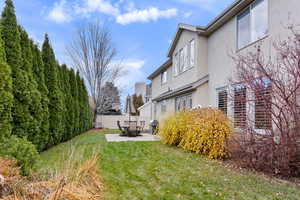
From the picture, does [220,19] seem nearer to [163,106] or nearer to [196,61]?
[196,61]

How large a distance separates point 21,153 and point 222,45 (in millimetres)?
9785

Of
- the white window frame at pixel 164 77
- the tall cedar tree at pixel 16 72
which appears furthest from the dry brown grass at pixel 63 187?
the white window frame at pixel 164 77

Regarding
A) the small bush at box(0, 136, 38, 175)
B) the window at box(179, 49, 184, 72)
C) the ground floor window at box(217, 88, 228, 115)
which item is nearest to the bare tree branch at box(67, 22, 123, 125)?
the window at box(179, 49, 184, 72)

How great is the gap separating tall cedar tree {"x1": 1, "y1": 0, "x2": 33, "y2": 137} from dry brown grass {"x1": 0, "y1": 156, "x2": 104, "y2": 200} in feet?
10.6

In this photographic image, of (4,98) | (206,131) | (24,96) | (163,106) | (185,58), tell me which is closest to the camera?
(4,98)

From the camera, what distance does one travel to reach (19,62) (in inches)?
271

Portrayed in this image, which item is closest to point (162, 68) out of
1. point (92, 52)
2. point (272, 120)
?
point (92, 52)

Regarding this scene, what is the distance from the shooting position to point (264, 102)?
5965 millimetres

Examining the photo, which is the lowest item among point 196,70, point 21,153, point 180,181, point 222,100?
point 180,181

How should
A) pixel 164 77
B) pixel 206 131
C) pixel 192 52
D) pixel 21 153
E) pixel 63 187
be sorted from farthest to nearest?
pixel 164 77 → pixel 192 52 → pixel 206 131 → pixel 21 153 → pixel 63 187

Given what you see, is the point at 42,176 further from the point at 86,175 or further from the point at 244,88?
the point at 244,88

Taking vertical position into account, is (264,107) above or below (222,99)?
below

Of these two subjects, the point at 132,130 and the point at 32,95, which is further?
the point at 132,130

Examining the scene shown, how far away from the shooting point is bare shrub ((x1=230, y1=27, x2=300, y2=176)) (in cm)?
546
